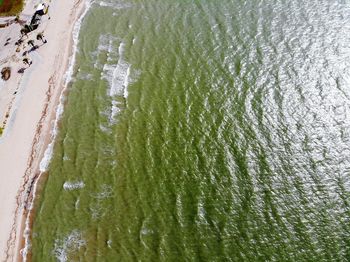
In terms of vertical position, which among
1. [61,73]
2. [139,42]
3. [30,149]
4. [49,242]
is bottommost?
[49,242]

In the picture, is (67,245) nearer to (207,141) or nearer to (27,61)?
(207,141)

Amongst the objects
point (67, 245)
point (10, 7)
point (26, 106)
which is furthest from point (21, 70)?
point (67, 245)

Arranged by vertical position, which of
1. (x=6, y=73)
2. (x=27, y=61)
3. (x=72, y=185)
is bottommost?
(x=72, y=185)

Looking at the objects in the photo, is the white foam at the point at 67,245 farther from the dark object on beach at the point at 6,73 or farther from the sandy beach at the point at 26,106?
the dark object on beach at the point at 6,73

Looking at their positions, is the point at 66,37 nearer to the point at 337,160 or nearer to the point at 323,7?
the point at 323,7

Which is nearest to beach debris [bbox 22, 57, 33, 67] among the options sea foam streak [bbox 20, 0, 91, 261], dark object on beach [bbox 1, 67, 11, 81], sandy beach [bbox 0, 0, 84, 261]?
sandy beach [bbox 0, 0, 84, 261]

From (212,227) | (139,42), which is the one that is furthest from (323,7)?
(212,227)
